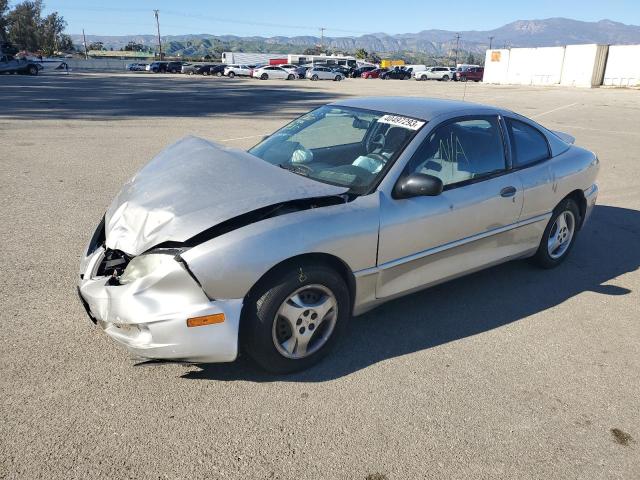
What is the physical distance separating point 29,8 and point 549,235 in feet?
345

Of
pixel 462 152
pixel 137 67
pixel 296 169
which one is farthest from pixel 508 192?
pixel 137 67

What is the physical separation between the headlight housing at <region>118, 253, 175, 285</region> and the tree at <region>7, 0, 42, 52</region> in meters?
98.3

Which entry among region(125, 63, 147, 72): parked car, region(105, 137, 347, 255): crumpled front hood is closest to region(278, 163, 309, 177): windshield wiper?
region(105, 137, 347, 255): crumpled front hood

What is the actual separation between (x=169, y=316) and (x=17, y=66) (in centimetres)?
4595

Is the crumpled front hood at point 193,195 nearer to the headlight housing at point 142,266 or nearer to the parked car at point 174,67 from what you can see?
the headlight housing at point 142,266

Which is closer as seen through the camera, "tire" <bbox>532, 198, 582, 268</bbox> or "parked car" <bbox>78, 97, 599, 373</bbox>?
"parked car" <bbox>78, 97, 599, 373</bbox>

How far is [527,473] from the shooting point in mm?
2475

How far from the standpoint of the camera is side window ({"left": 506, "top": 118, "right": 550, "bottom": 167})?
4.26 meters

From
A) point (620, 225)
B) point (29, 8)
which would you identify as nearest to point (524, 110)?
point (620, 225)

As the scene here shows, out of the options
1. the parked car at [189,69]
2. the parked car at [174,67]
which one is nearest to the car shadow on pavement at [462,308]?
the parked car at [189,69]

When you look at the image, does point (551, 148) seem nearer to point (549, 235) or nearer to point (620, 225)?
point (549, 235)

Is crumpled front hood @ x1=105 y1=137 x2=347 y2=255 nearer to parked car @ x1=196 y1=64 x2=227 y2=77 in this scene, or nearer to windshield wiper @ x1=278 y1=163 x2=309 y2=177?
windshield wiper @ x1=278 y1=163 x2=309 y2=177

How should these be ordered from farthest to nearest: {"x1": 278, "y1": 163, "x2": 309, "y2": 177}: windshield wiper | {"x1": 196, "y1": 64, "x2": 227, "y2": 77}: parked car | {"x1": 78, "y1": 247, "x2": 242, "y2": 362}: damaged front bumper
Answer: {"x1": 196, "y1": 64, "x2": 227, "y2": 77}: parked car, {"x1": 278, "y1": 163, "x2": 309, "y2": 177}: windshield wiper, {"x1": 78, "y1": 247, "x2": 242, "y2": 362}: damaged front bumper

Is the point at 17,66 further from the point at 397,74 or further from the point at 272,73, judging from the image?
the point at 397,74
